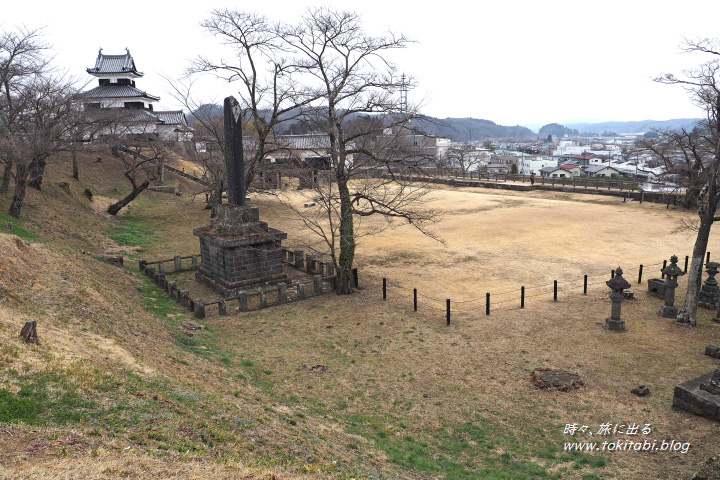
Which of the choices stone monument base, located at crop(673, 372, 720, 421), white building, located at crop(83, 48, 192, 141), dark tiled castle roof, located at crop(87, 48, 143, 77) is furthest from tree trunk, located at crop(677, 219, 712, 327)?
dark tiled castle roof, located at crop(87, 48, 143, 77)

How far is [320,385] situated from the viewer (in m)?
10.6

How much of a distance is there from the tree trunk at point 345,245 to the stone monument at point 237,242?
2.28 m

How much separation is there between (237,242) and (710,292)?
15292mm

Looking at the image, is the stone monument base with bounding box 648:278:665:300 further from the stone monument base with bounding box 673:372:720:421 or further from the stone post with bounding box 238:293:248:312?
the stone post with bounding box 238:293:248:312

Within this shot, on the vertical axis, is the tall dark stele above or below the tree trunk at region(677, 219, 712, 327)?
above

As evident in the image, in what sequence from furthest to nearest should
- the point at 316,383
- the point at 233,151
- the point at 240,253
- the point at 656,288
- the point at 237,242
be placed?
the point at 233,151, the point at 240,253, the point at 237,242, the point at 656,288, the point at 316,383

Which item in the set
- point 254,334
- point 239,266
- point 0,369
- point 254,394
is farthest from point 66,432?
point 239,266

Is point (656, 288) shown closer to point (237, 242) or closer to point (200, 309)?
point (237, 242)

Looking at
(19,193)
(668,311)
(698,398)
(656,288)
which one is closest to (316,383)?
(698,398)

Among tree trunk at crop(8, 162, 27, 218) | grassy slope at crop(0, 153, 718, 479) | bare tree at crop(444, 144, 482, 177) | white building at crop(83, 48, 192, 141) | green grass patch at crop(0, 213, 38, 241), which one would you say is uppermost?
white building at crop(83, 48, 192, 141)

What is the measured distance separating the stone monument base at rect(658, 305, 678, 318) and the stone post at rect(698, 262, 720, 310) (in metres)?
1.69

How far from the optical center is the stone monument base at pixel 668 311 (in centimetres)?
1449

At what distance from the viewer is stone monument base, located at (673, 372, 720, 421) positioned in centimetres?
891

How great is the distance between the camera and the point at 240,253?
17.0m
